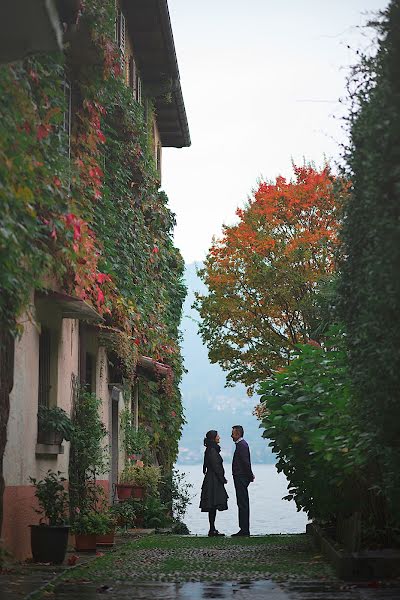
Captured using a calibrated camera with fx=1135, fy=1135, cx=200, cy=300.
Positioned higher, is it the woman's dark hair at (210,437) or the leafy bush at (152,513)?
the woman's dark hair at (210,437)

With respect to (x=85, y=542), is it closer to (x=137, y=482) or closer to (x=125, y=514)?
(x=125, y=514)

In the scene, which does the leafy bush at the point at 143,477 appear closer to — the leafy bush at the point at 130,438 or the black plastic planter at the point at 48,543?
the leafy bush at the point at 130,438

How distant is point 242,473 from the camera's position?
22.7m

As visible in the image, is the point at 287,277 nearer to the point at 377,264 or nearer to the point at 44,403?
the point at 44,403

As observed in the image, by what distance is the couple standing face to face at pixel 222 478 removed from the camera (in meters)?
22.8

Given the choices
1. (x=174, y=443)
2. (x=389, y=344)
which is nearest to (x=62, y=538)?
(x=389, y=344)

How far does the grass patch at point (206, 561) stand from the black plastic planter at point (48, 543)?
16.8 inches

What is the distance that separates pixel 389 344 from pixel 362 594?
2.84m

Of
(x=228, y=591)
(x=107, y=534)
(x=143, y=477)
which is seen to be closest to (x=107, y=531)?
(x=107, y=534)

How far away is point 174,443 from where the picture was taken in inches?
1184

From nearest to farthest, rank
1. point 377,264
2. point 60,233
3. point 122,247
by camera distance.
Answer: point 377,264
point 60,233
point 122,247

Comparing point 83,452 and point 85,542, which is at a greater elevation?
point 83,452

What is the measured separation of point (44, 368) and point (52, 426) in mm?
1256

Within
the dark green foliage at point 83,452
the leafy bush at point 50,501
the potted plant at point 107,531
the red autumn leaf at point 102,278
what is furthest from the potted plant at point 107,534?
the red autumn leaf at point 102,278
